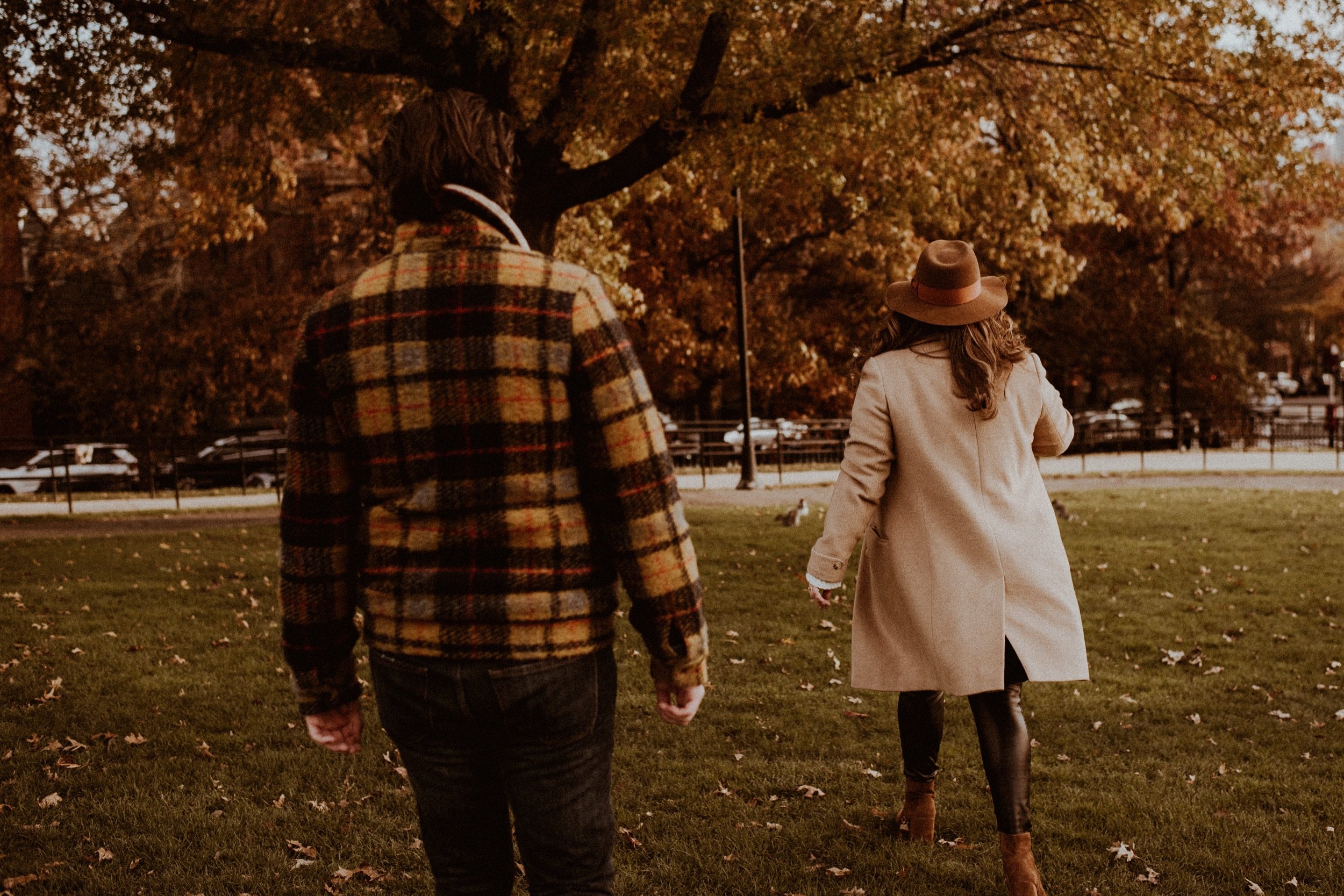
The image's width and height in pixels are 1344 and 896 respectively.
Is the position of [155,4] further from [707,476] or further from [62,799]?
[707,476]

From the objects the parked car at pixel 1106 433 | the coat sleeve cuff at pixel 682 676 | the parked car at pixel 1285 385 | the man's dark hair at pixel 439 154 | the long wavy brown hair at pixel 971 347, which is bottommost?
the parked car at pixel 1106 433

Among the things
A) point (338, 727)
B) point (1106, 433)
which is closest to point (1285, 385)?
point (1106, 433)

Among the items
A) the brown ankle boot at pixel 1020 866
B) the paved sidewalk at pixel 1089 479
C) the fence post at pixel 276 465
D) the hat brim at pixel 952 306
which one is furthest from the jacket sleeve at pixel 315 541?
the fence post at pixel 276 465

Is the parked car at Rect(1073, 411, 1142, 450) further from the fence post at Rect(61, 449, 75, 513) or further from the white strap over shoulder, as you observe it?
the white strap over shoulder

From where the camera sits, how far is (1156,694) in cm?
593

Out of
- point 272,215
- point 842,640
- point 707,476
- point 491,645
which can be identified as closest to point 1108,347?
point 707,476

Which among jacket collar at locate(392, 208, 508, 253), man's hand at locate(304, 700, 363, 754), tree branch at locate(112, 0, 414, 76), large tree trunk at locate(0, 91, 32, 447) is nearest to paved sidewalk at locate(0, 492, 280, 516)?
large tree trunk at locate(0, 91, 32, 447)

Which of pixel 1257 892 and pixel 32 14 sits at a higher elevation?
pixel 32 14

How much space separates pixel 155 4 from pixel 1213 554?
33.8 feet

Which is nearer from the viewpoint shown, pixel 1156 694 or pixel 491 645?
pixel 491 645

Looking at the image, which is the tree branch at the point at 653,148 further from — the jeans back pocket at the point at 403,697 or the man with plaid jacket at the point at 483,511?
the jeans back pocket at the point at 403,697

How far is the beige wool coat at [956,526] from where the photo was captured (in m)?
3.27

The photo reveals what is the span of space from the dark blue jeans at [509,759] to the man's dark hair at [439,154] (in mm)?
790

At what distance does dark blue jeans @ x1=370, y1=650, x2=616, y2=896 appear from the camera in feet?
6.33
